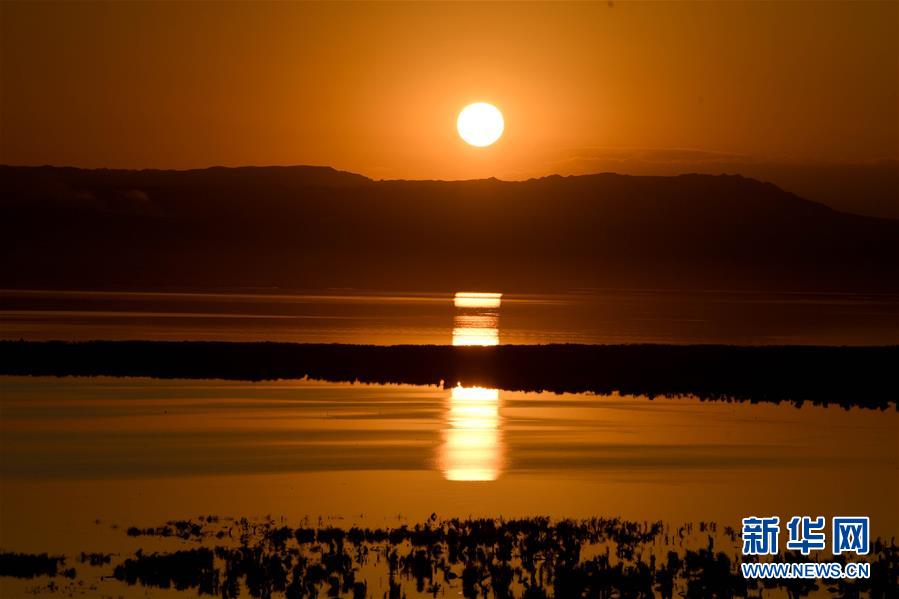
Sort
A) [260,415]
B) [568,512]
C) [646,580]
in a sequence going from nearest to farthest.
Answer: [646,580]
[568,512]
[260,415]

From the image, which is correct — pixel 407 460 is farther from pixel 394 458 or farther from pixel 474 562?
pixel 474 562

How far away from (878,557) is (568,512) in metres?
5.22

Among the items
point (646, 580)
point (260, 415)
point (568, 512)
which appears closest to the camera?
point (646, 580)

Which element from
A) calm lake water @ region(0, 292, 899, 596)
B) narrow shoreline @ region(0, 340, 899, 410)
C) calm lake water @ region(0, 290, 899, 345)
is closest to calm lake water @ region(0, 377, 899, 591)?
calm lake water @ region(0, 292, 899, 596)

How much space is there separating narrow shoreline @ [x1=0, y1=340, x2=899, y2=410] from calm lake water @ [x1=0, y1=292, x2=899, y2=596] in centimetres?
208

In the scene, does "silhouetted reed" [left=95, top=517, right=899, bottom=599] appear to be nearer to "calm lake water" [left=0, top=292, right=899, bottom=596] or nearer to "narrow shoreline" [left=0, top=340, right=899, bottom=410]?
"calm lake water" [left=0, top=292, right=899, bottom=596]

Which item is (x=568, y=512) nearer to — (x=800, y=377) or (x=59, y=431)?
(x=59, y=431)

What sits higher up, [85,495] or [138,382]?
[138,382]

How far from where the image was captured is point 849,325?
103000 mm

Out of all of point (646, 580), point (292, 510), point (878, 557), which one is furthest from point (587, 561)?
point (292, 510)

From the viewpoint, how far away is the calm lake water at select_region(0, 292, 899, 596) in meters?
20.8
